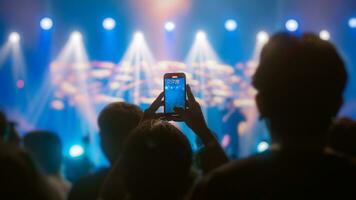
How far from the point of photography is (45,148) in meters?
2.34

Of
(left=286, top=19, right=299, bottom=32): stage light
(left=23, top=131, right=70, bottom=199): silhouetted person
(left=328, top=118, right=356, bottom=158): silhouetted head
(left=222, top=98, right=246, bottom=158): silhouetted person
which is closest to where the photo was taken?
(left=328, top=118, right=356, bottom=158): silhouetted head

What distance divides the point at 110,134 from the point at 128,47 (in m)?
8.19

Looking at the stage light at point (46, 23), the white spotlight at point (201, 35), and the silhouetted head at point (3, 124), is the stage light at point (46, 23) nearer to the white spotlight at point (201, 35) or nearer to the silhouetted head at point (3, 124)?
the white spotlight at point (201, 35)

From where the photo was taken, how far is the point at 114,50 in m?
9.85

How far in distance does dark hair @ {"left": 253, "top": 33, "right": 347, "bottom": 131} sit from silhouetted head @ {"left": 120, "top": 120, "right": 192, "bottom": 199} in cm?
29

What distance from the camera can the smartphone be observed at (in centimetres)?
199

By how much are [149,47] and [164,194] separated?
875cm

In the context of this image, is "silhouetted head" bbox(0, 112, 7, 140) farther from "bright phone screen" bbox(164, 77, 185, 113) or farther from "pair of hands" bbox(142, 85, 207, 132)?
"bright phone screen" bbox(164, 77, 185, 113)

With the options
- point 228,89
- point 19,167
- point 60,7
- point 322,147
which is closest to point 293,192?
point 322,147

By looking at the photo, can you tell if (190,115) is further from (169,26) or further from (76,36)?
(76,36)

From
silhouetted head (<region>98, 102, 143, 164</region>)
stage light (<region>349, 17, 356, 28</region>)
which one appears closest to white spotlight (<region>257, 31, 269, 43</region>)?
stage light (<region>349, 17, 356, 28</region>)

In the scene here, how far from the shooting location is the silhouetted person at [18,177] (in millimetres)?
1019

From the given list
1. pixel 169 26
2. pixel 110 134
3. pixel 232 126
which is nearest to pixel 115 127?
pixel 110 134

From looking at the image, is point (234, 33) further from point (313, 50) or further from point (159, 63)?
point (313, 50)
